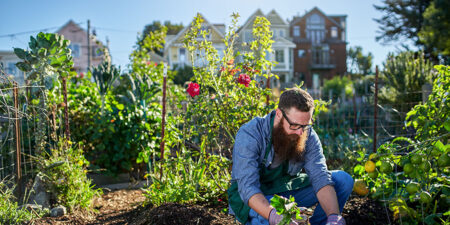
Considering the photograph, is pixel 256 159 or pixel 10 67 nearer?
pixel 256 159

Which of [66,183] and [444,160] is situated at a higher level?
[444,160]

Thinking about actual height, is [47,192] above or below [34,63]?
below

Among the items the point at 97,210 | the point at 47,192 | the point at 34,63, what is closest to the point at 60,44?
the point at 34,63

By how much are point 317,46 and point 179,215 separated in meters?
31.3

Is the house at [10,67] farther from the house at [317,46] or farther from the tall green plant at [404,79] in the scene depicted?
the house at [317,46]

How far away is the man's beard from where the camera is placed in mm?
2191

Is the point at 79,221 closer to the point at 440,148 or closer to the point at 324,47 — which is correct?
the point at 440,148

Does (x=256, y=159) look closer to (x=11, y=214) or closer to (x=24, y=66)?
(x=11, y=214)

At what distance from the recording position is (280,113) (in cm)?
214

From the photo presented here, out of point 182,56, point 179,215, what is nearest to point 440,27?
point 179,215

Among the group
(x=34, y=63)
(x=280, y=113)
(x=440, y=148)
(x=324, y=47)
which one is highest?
(x=324, y=47)

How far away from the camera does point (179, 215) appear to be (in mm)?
2662

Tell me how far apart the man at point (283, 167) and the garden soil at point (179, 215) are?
1.34ft

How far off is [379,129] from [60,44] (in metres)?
4.51
